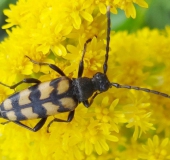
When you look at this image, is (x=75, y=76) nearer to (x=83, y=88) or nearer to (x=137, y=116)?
(x=83, y=88)

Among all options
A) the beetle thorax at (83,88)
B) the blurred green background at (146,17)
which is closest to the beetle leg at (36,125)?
the beetle thorax at (83,88)

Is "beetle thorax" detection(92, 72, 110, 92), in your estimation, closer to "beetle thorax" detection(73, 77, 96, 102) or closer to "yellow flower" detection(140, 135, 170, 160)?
"beetle thorax" detection(73, 77, 96, 102)

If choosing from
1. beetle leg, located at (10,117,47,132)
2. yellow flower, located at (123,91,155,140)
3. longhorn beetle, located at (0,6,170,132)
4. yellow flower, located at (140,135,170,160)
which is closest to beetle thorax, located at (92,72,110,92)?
longhorn beetle, located at (0,6,170,132)

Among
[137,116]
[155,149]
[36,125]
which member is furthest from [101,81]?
[155,149]

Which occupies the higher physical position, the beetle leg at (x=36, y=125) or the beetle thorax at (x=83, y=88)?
the beetle thorax at (x=83, y=88)

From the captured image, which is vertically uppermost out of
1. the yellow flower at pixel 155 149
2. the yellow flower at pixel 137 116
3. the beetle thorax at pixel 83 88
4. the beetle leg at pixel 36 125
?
the beetle thorax at pixel 83 88

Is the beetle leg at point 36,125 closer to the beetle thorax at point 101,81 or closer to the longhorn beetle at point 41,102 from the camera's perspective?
the longhorn beetle at point 41,102
